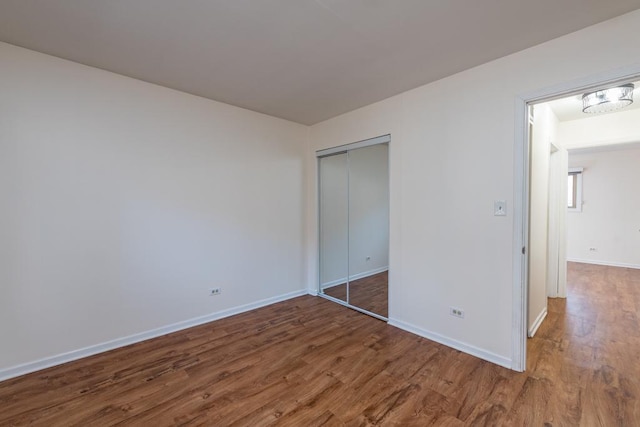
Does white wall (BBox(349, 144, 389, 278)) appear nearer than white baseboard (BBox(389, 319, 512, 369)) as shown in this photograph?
No

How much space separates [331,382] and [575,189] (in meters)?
7.47

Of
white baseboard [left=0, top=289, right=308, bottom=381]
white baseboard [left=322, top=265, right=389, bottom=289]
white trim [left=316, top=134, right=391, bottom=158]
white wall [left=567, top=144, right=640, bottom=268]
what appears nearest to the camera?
white baseboard [left=0, top=289, right=308, bottom=381]

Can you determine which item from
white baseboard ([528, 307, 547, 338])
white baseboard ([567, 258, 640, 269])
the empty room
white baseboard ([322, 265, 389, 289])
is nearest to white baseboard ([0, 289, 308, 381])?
the empty room

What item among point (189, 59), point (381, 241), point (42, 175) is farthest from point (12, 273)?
point (381, 241)

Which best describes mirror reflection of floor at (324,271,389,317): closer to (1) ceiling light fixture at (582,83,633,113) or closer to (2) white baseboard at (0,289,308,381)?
(2) white baseboard at (0,289,308,381)

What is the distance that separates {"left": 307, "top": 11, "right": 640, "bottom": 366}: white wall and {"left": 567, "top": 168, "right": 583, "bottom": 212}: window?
222 inches

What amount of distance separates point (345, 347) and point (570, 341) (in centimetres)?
222

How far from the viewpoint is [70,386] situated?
2016 mm

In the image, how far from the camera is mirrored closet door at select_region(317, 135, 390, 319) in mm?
3350

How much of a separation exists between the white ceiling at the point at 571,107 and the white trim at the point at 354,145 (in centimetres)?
172

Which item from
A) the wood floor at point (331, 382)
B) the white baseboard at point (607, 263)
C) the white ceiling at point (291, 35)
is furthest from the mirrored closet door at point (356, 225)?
the white baseboard at point (607, 263)

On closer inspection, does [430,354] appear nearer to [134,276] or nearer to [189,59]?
[134,276]

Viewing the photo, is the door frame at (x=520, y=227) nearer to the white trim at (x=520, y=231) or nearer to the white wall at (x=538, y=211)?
the white trim at (x=520, y=231)

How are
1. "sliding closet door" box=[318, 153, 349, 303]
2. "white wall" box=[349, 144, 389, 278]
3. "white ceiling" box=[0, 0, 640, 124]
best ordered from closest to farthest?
"white ceiling" box=[0, 0, 640, 124] → "white wall" box=[349, 144, 389, 278] → "sliding closet door" box=[318, 153, 349, 303]
